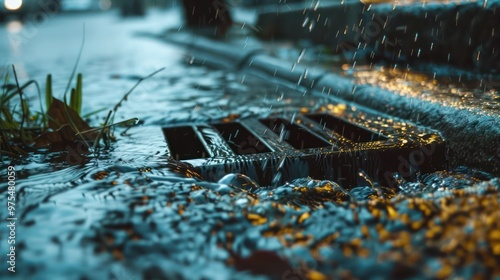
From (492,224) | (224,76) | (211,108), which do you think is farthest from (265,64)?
(492,224)

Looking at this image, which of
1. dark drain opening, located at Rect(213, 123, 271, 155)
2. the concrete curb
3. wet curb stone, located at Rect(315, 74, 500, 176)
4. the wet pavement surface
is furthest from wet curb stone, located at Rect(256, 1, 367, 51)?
the wet pavement surface

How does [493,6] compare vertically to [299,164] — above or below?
above

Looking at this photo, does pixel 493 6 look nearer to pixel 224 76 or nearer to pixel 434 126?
pixel 434 126

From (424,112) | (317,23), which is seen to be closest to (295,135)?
(424,112)

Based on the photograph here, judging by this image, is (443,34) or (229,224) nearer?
(229,224)

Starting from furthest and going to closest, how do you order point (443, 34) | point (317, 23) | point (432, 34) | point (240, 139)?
point (317, 23)
point (432, 34)
point (443, 34)
point (240, 139)

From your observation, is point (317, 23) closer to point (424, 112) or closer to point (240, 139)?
point (424, 112)

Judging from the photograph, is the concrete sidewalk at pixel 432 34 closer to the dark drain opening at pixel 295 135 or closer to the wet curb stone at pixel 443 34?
the wet curb stone at pixel 443 34
